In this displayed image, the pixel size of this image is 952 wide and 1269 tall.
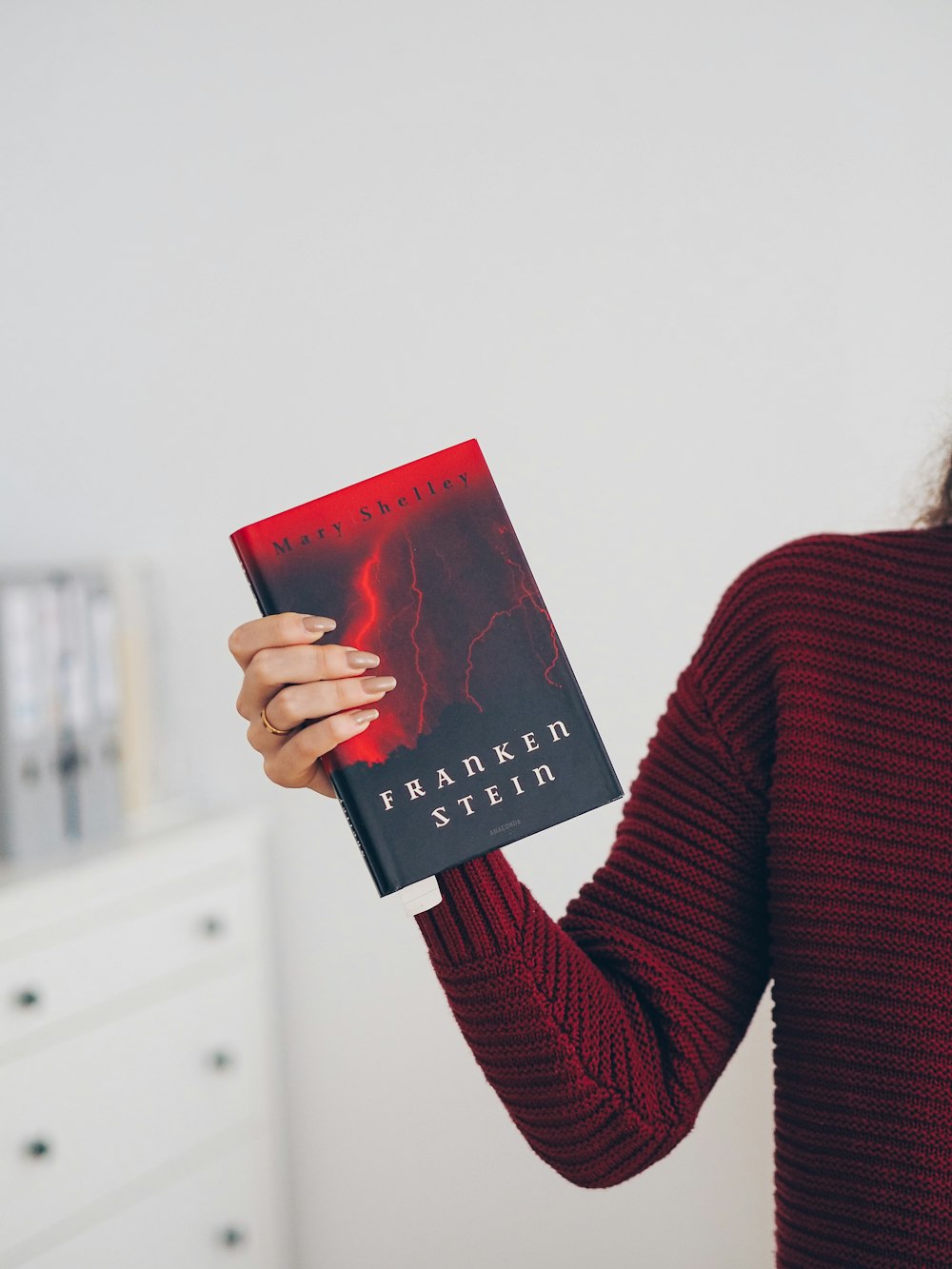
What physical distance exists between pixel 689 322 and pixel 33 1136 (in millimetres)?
1216

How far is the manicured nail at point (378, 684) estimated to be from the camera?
2.11 feet

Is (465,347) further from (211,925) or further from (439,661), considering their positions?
(439,661)

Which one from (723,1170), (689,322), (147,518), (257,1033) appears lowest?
(723,1170)

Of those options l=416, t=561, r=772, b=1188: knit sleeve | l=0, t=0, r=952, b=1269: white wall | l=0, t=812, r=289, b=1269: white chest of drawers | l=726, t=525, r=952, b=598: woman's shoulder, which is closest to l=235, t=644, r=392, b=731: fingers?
l=416, t=561, r=772, b=1188: knit sleeve

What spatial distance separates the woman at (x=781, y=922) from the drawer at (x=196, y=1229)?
94 centimetres

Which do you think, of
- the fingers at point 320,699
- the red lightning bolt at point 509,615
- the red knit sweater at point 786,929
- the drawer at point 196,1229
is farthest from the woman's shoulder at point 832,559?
the drawer at point 196,1229

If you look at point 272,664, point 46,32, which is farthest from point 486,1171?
point 46,32

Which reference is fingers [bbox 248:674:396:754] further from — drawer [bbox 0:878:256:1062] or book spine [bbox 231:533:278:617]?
drawer [bbox 0:878:256:1062]

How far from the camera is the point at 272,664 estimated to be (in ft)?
2.07

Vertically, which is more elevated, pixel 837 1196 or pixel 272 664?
pixel 272 664

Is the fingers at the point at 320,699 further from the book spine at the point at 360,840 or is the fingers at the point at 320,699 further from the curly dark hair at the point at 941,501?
the curly dark hair at the point at 941,501

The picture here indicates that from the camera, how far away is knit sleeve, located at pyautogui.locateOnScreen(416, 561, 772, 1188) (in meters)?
0.70

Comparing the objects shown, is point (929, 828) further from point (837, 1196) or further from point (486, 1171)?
point (486, 1171)

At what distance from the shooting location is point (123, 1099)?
150 centimetres
